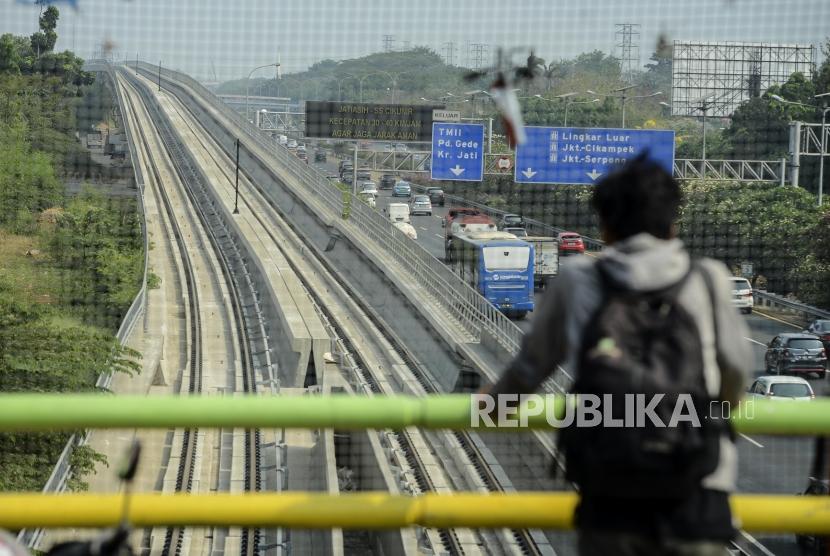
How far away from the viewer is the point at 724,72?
8.74 meters

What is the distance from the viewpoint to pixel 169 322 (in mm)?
12562

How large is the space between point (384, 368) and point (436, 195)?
6.34 meters

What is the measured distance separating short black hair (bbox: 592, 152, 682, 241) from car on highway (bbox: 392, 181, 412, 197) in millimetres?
16402

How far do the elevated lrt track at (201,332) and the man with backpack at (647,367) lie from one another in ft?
4.98

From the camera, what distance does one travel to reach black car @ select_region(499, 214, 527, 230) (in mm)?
13704

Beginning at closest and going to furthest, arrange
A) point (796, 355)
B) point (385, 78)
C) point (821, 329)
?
point (796, 355) < point (821, 329) < point (385, 78)

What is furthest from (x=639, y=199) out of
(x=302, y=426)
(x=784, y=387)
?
(x=784, y=387)

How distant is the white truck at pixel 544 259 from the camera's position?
35.5 ft

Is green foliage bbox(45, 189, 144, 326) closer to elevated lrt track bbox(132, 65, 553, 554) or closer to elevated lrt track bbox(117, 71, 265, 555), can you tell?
elevated lrt track bbox(117, 71, 265, 555)

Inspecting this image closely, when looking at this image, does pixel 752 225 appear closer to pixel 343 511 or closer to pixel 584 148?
pixel 584 148

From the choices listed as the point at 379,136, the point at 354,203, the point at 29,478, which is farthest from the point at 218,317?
the point at 29,478

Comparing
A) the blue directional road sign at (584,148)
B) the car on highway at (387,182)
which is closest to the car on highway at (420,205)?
the car on highway at (387,182)
